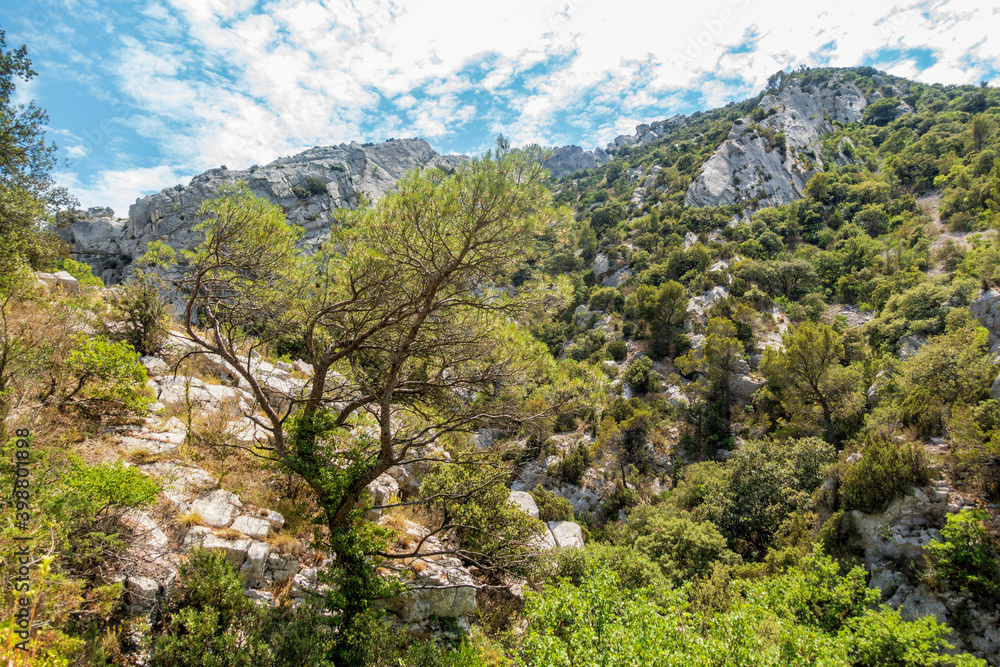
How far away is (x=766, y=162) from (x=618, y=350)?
42466 mm

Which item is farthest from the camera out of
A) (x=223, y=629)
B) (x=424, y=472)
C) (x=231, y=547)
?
(x=424, y=472)

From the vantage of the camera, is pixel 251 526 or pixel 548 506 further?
pixel 548 506

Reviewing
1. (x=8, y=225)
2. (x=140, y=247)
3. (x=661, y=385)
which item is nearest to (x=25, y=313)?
(x=8, y=225)

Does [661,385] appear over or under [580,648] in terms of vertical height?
over

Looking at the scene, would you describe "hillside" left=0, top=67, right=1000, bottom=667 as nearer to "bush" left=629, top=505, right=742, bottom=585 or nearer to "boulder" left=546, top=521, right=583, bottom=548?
"bush" left=629, top=505, right=742, bottom=585

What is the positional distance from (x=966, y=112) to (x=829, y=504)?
79563 mm

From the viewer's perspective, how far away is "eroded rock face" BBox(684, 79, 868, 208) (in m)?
50.9

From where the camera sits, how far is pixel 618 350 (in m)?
34.9

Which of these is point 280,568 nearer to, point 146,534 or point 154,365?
point 146,534

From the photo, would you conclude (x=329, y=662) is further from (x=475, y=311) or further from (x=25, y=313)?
(x=25, y=313)

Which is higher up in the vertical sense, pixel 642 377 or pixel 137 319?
pixel 642 377

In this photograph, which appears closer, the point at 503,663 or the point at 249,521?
the point at 503,663

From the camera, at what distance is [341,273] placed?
5.91 m

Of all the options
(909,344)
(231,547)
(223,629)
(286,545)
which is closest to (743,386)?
(909,344)
